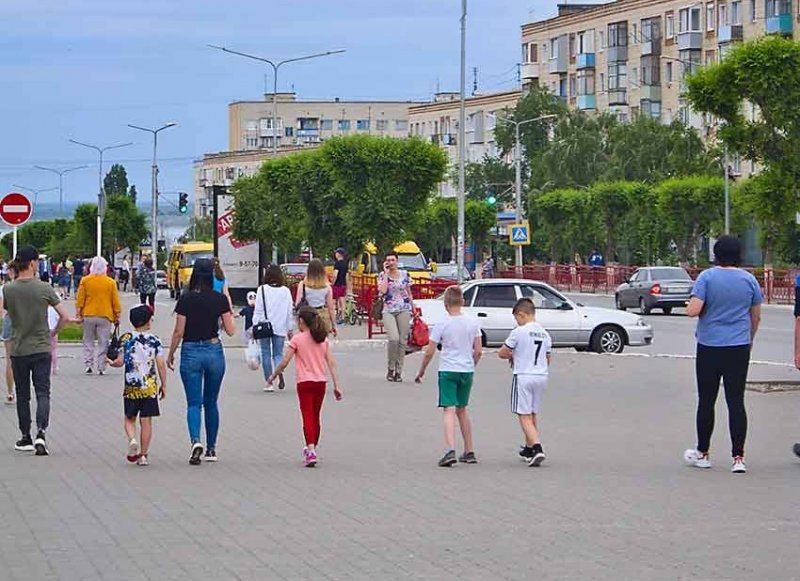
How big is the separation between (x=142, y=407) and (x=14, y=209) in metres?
17.8

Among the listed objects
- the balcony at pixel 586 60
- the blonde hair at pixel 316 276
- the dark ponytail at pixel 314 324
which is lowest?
the dark ponytail at pixel 314 324

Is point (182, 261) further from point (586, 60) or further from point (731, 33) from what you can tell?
point (586, 60)

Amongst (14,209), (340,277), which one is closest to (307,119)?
(340,277)

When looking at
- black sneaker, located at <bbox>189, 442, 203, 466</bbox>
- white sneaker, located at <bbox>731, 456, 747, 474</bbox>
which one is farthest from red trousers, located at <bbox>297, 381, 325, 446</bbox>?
white sneaker, located at <bbox>731, 456, 747, 474</bbox>

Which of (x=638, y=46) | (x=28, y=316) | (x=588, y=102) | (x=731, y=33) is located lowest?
(x=28, y=316)

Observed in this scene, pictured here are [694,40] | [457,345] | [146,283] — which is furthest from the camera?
[694,40]

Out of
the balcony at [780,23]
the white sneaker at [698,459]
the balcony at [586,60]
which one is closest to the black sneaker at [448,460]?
the white sneaker at [698,459]

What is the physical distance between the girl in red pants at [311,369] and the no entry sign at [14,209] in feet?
56.8

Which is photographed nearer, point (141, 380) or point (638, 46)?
point (141, 380)

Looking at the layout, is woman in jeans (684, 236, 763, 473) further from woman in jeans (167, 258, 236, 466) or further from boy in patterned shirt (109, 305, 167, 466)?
boy in patterned shirt (109, 305, 167, 466)

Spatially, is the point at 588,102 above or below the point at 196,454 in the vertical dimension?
above

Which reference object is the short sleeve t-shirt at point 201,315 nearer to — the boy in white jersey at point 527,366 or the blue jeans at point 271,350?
the boy in white jersey at point 527,366

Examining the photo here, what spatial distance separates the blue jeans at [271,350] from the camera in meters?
21.8

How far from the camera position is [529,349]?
1441cm
